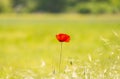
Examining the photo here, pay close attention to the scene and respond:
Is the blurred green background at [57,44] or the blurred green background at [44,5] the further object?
the blurred green background at [44,5]

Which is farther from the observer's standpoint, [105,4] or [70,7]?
[70,7]

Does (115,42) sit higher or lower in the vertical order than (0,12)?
lower

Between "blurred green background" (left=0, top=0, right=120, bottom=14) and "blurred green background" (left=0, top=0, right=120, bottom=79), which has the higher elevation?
"blurred green background" (left=0, top=0, right=120, bottom=14)

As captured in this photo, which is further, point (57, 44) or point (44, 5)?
point (44, 5)

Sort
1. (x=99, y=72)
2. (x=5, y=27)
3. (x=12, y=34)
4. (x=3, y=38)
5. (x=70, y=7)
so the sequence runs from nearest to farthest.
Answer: (x=99, y=72) → (x=3, y=38) → (x=12, y=34) → (x=5, y=27) → (x=70, y=7)

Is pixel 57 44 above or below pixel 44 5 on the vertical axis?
below

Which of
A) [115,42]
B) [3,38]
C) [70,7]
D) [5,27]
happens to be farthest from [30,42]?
[70,7]

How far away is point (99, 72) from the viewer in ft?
14.5

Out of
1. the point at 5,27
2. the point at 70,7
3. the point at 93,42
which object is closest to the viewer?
the point at 93,42

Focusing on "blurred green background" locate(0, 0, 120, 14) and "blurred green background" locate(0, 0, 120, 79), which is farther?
"blurred green background" locate(0, 0, 120, 14)

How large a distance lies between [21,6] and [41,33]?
33.2 meters

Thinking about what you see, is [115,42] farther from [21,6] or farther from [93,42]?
[21,6]

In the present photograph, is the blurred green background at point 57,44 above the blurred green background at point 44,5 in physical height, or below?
below

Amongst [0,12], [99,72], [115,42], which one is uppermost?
[0,12]
